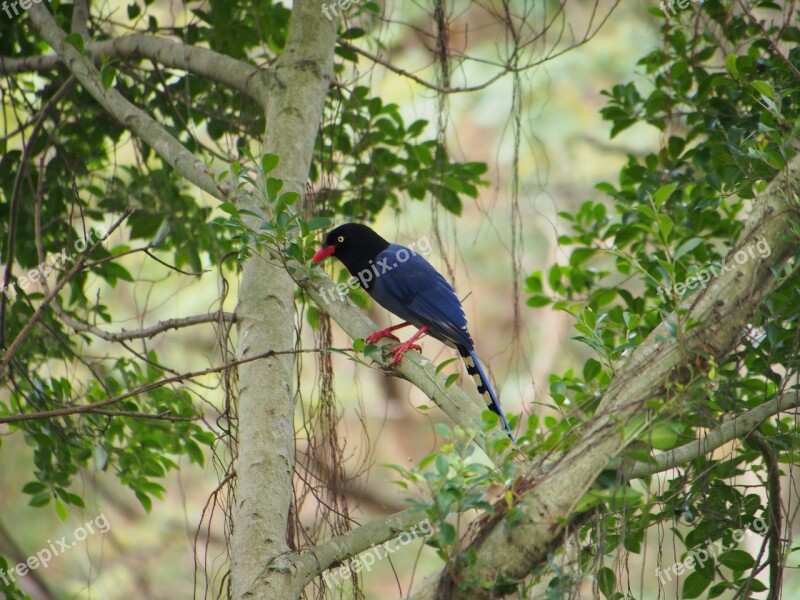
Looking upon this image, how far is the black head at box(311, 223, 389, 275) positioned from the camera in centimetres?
447

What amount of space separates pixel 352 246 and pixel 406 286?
0.41m

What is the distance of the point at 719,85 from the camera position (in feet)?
12.7

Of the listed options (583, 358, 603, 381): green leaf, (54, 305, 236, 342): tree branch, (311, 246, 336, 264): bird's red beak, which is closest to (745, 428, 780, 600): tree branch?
(583, 358, 603, 381): green leaf

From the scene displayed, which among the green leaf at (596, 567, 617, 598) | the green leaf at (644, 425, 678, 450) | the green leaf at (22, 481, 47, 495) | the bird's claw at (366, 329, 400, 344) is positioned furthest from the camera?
the green leaf at (22, 481, 47, 495)

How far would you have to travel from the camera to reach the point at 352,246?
4.54m

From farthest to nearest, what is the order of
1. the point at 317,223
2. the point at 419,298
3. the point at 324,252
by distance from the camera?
the point at 324,252
the point at 419,298
the point at 317,223

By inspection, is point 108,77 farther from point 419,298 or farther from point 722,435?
point 722,435

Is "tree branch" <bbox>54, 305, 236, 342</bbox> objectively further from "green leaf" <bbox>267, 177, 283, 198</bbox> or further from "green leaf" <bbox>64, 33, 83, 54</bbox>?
"green leaf" <bbox>64, 33, 83, 54</bbox>

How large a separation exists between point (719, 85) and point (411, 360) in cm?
212

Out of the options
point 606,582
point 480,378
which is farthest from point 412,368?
point 480,378

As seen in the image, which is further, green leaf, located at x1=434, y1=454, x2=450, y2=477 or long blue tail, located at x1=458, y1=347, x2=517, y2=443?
long blue tail, located at x1=458, y1=347, x2=517, y2=443

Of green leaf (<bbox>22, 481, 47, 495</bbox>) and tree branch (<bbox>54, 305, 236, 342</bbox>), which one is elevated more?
green leaf (<bbox>22, 481, 47, 495</bbox>)

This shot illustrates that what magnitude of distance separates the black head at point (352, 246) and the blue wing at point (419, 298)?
0.08 m

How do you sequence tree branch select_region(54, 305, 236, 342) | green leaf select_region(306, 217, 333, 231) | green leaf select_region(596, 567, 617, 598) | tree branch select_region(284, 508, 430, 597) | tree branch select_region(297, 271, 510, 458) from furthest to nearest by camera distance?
1. tree branch select_region(54, 305, 236, 342)
2. green leaf select_region(306, 217, 333, 231)
3. tree branch select_region(297, 271, 510, 458)
4. tree branch select_region(284, 508, 430, 597)
5. green leaf select_region(596, 567, 617, 598)
